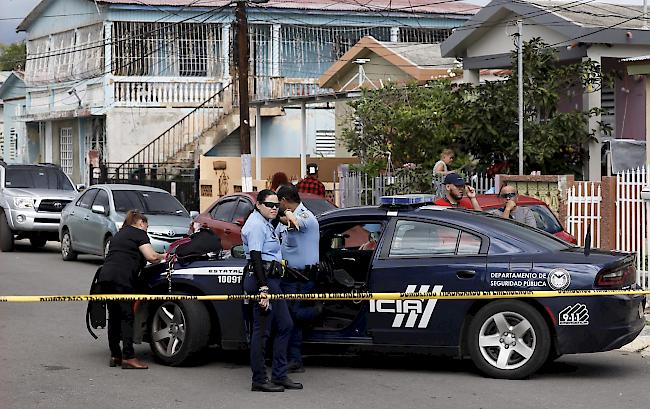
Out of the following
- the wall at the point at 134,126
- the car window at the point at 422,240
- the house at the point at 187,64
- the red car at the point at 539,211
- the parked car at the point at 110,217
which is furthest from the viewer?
the wall at the point at 134,126

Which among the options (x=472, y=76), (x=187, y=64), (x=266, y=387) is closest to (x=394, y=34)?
(x=187, y=64)

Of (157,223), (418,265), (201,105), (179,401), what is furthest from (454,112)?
(201,105)

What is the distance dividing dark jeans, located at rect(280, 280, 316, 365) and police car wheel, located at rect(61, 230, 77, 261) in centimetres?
1250

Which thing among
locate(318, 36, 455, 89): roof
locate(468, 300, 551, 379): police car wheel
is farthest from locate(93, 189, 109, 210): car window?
locate(468, 300, 551, 379): police car wheel

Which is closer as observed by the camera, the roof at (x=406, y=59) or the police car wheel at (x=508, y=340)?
the police car wheel at (x=508, y=340)

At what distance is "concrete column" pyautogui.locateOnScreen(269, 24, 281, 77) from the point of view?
1535 inches

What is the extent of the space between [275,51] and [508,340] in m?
30.2

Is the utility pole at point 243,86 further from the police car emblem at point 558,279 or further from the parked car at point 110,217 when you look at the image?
the police car emblem at point 558,279

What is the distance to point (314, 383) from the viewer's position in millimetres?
9875

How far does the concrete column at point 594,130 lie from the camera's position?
69.4 feet

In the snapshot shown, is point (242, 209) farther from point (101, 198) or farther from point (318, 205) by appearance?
point (101, 198)

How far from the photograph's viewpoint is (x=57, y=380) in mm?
9969

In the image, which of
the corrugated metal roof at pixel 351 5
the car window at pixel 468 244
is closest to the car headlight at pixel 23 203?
the corrugated metal roof at pixel 351 5

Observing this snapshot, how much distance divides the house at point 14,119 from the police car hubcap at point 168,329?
38717 millimetres
